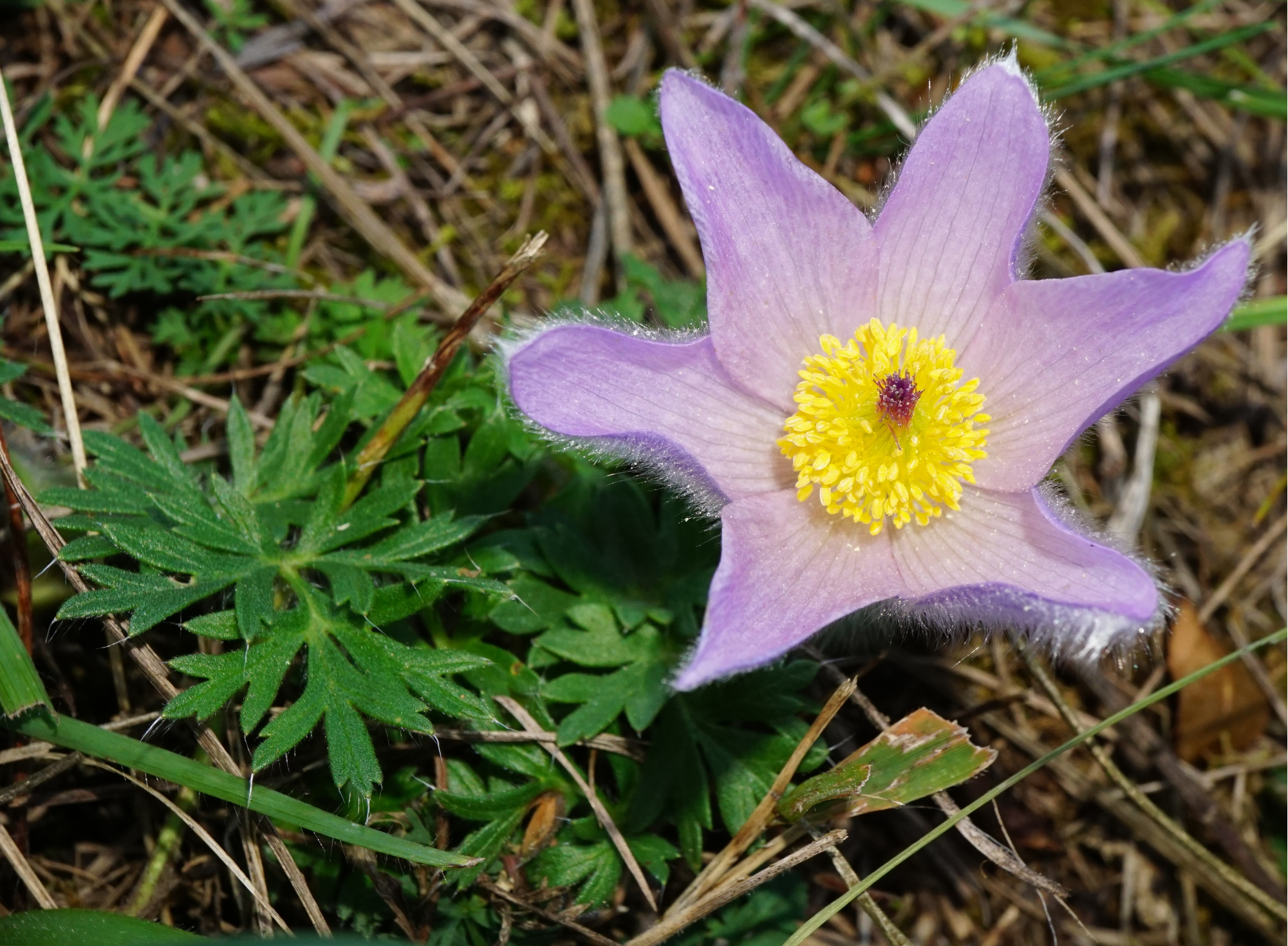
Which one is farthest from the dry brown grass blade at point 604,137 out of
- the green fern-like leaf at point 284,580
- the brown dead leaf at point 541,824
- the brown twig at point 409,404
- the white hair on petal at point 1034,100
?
the brown dead leaf at point 541,824

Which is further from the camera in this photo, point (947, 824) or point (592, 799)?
point (592, 799)

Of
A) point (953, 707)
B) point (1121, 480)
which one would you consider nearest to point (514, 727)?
point (953, 707)

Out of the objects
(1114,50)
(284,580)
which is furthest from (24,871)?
(1114,50)

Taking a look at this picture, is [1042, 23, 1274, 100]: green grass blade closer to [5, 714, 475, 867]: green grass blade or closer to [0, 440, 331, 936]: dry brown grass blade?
[5, 714, 475, 867]: green grass blade

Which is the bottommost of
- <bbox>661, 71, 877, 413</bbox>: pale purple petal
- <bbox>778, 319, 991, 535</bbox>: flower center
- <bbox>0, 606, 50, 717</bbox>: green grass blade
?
<bbox>0, 606, 50, 717</bbox>: green grass blade

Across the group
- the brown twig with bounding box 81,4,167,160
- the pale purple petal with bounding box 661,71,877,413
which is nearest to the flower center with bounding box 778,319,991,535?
the pale purple petal with bounding box 661,71,877,413

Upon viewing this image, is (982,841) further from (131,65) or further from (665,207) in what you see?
(131,65)

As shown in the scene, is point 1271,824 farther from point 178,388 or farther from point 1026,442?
point 178,388
